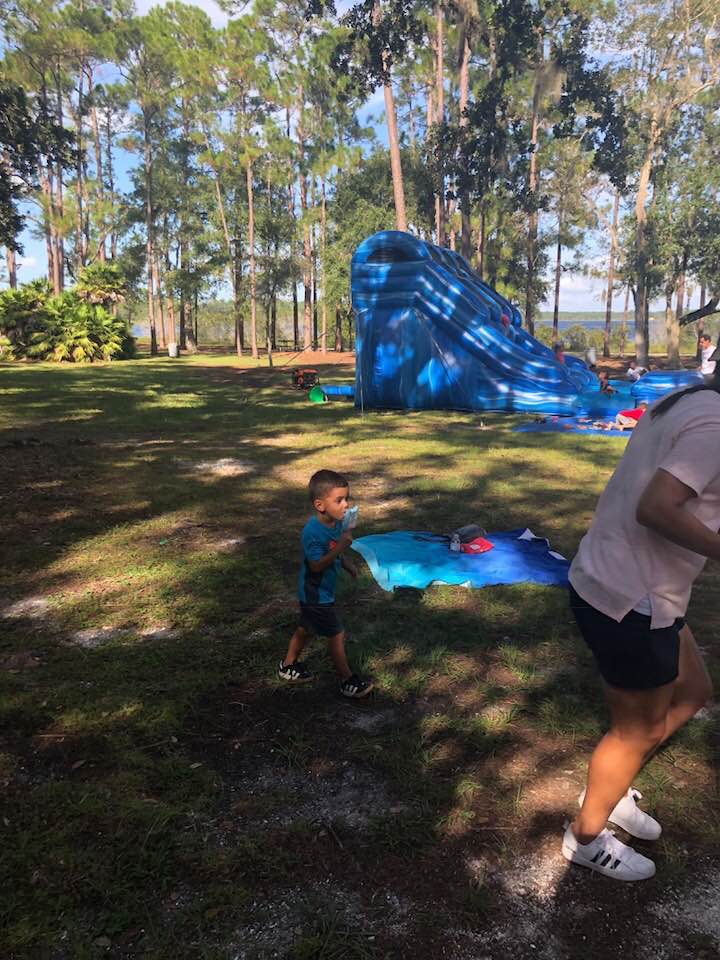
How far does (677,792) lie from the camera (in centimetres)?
267

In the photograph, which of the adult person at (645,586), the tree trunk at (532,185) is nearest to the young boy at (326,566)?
the adult person at (645,586)

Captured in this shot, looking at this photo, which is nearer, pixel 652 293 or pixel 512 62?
pixel 512 62

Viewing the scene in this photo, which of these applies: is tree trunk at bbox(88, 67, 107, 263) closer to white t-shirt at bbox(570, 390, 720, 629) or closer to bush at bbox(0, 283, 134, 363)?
bush at bbox(0, 283, 134, 363)

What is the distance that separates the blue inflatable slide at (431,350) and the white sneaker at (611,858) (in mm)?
13334

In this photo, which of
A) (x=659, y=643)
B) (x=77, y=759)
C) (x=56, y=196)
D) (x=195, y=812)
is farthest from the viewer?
(x=56, y=196)

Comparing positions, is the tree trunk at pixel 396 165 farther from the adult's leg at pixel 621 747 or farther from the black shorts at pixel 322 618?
the adult's leg at pixel 621 747

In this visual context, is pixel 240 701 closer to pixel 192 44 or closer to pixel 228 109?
pixel 228 109

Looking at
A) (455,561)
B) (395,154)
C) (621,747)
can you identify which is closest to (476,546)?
(455,561)

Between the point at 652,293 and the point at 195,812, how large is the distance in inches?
1453

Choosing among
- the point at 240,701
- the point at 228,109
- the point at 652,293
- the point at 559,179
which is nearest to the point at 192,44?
the point at 228,109

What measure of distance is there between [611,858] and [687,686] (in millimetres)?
654

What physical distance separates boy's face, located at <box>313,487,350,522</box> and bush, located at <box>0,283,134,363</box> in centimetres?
2887

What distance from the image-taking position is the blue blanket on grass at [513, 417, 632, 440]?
482 inches

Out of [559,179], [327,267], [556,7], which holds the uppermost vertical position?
[556,7]
